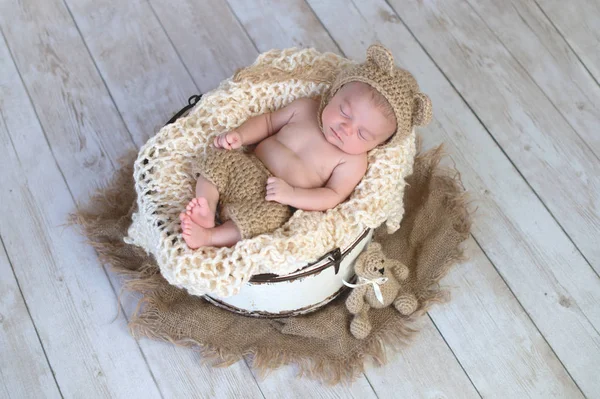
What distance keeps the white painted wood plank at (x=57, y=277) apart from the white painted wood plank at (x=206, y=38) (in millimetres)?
436

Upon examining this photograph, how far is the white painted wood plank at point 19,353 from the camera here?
121 cm

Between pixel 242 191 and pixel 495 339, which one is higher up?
pixel 242 191

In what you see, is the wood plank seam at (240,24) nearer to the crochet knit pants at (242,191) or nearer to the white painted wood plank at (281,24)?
the white painted wood plank at (281,24)

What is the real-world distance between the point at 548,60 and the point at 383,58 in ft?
2.43

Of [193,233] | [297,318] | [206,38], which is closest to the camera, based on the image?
[193,233]

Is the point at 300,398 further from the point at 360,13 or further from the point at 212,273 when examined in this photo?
the point at 360,13

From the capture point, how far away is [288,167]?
1145 millimetres

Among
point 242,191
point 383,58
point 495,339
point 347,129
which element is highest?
point 383,58

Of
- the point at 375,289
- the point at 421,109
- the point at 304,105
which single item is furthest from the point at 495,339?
the point at 304,105

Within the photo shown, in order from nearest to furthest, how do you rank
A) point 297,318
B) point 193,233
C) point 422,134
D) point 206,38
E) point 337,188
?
point 193,233 < point 337,188 < point 297,318 < point 422,134 < point 206,38

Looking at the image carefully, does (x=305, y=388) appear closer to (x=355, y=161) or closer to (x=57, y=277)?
(x=355, y=161)

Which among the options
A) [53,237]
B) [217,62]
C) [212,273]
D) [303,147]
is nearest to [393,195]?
[303,147]

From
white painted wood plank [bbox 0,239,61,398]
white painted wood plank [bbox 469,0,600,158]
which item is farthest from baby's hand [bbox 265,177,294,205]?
white painted wood plank [bbox 469,0,600,158]

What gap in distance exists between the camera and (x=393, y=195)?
1109mm
